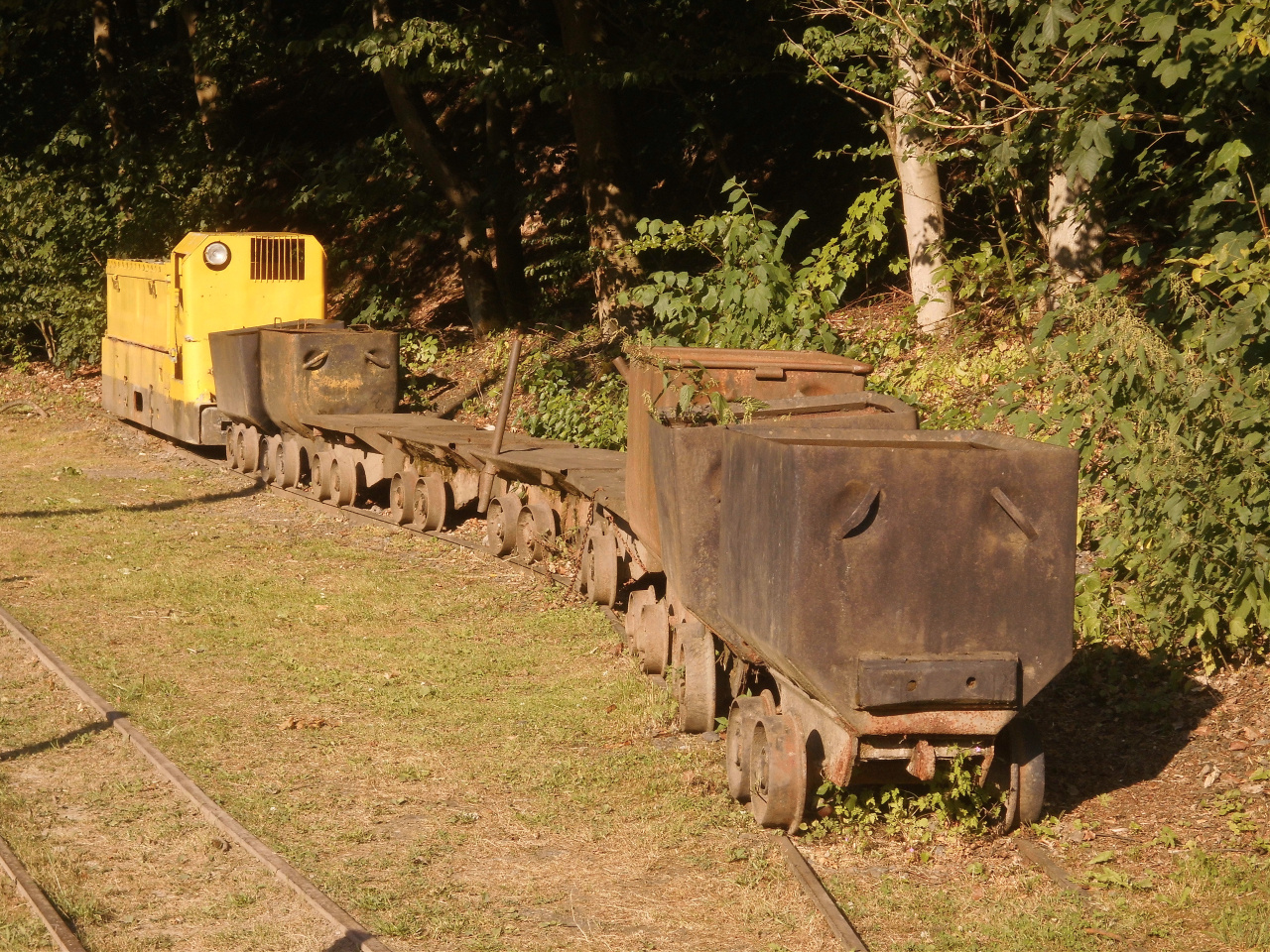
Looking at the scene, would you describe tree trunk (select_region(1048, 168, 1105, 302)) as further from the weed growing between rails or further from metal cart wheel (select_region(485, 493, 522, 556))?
the weed growing between rails

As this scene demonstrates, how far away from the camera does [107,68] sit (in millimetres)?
26375

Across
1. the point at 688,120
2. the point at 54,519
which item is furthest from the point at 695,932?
the point at 688,120

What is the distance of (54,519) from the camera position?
13.4m

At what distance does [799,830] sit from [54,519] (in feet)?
31.6

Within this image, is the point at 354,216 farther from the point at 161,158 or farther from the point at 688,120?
the point at 688,120

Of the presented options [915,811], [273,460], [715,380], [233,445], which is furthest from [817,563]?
[233,445]

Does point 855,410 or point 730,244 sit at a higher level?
point 730,244

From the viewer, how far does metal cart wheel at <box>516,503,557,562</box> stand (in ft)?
37.4

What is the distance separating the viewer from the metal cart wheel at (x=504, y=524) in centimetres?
1175

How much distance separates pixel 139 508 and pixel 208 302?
12.8 ft

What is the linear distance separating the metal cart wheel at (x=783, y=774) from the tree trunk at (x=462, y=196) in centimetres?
1448

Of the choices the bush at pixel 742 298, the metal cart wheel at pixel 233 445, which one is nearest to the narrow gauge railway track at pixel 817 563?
the bush at pixel 742 298

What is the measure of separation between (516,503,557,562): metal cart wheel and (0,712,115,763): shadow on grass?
170 inches

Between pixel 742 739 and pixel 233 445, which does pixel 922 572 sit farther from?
pixel 233 445
